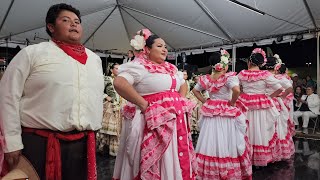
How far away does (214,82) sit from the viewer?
3.87 meters

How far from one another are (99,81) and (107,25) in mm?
8762

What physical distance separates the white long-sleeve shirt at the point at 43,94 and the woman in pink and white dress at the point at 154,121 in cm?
52

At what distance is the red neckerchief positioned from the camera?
6.31 ft

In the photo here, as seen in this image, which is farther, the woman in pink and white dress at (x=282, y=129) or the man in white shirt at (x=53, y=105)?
the woman in pink and white dress at (x=282, y=129)

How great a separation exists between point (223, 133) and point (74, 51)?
7.87ft

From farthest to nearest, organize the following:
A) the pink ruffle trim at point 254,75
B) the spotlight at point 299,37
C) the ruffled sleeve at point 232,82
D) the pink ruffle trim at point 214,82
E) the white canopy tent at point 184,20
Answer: the spotlight at point 299,37
the white canopy tent at point 184,20
the pink ruffle trim at point 254,75
the pink ruffle trim at point 214,82
the ruffled sleeve at point 232,82

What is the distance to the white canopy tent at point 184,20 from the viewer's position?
278 inches

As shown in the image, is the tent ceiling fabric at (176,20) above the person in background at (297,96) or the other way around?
above

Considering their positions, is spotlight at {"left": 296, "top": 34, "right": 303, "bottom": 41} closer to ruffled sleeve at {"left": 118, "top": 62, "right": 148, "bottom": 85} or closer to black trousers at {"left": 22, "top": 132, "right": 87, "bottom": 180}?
ruffled sleeve at {"left": 118, "top": 62, "right": 148, "bottom": 85}

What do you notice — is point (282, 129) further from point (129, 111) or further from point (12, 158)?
point (12, 158)

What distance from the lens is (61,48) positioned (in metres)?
1.92

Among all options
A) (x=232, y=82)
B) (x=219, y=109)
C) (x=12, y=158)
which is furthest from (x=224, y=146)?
(x=12, y=158)

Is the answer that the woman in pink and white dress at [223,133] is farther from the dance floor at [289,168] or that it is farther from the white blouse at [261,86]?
the white blouse at [261,86]

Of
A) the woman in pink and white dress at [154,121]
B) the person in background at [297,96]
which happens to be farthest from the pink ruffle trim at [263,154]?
the person in background at [297,96]
